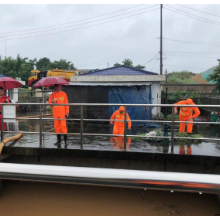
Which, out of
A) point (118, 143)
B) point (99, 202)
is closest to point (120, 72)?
point (118, 143)

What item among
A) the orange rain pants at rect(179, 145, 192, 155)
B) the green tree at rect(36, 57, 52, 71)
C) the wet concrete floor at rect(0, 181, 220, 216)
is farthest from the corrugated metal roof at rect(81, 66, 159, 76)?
the green tree at rect(36, 57, 52, 71)

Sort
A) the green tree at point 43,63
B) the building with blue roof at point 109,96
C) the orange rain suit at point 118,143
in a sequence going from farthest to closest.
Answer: the green tree at point 43,63 < the building with blue roof at point 109,96 < the orange rain suit at point 118,143

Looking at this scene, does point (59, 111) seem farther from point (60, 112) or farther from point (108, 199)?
point (108, 199)

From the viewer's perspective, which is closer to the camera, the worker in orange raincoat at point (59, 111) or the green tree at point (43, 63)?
the worker in orange raincoat at point (59, 111)

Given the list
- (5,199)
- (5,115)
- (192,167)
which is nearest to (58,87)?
(5,115)

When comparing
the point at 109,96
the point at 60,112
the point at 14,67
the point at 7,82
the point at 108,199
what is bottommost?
the point at 108,199

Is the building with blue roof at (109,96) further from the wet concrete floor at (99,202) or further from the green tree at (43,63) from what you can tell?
the green tree at (43,63)

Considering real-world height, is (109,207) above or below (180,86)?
below

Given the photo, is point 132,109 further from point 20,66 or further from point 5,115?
point 20,66

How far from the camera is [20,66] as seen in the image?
33.2 metres

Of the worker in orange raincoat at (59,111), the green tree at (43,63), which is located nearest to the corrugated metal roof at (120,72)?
the worker in orange raincoat at (59,111)

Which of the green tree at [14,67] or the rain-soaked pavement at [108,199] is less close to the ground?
the green tree at [14,67]

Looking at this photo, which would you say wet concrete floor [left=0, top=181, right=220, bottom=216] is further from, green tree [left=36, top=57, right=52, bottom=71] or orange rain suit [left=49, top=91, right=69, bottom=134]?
green tree [left=36, top=57, right=52, bottom=71]

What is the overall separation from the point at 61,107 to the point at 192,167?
11.1ft
